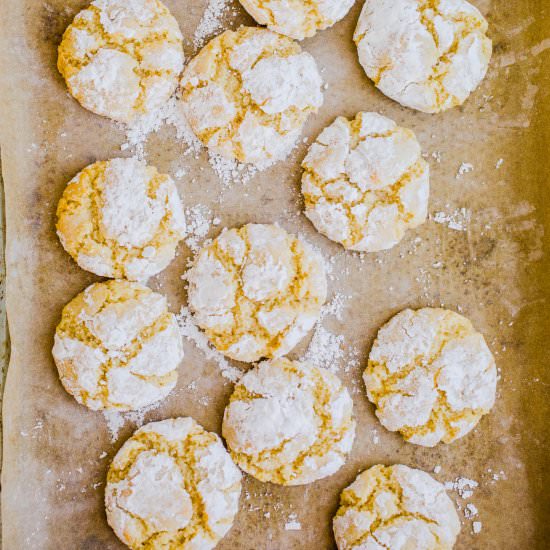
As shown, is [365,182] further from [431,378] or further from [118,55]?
[118,55]

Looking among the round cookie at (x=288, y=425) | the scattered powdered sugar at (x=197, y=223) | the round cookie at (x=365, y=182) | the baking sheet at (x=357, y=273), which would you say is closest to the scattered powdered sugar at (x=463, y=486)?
the baking sheet at (x=357, y=273)

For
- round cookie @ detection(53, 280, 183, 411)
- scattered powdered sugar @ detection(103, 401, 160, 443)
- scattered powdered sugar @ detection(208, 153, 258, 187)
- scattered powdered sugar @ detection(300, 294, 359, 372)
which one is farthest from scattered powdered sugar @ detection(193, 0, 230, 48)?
scattered powdered sugar @ detection(103, 401, 160, 443)

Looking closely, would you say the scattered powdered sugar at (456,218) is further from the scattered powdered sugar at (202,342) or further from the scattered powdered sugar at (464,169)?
the scattered powdered sugar at (202,342)

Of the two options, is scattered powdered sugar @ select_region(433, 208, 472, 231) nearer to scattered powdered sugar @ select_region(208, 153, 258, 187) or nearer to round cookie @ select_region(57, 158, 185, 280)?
scattered powdered sugar @ select_region(208, 153, 258, 187)

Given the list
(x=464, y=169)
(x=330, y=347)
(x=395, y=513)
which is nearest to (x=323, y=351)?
(x=330, y=347)

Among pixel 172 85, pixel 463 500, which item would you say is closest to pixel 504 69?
pixel 172 85

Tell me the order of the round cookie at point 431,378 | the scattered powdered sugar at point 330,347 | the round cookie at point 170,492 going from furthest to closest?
the scattered powdered sugar at point 330,347 → the round cookie at point 431,378 → the round cookie at point 170,492
